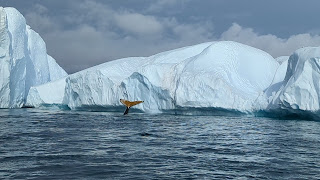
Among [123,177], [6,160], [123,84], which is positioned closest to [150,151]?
[123,177]

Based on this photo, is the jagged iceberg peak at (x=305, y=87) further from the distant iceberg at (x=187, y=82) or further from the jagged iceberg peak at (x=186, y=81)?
the jagged iceberg peak at (x=186, y=81)

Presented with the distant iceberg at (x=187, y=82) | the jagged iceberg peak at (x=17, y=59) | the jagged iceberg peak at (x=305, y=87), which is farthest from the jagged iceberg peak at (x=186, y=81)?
the jagged iceberg peak at (x=17, y=59)

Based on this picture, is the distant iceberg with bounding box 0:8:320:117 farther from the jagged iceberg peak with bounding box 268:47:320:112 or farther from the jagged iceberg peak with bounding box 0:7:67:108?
the jagged iceberg peak with bounding box 0:7:67:108

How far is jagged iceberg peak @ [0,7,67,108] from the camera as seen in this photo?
139 feet

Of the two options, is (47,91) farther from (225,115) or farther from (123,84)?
(225,115)

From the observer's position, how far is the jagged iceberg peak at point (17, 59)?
4244cm

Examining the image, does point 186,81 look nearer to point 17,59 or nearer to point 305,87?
point 305,87

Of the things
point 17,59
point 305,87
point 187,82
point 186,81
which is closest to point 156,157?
point 305,87

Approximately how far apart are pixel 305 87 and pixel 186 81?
11.0m

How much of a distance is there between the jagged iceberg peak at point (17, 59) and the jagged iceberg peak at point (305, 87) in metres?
32.9

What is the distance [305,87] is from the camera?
23.0 m

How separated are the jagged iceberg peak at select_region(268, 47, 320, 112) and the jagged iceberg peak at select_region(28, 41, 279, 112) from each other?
464cm

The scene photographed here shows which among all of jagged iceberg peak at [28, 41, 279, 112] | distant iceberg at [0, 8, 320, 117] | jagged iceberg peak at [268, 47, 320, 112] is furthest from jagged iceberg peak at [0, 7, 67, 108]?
jagged iceberg peak at [268, 47, 320, 112]

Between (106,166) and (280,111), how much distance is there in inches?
789
